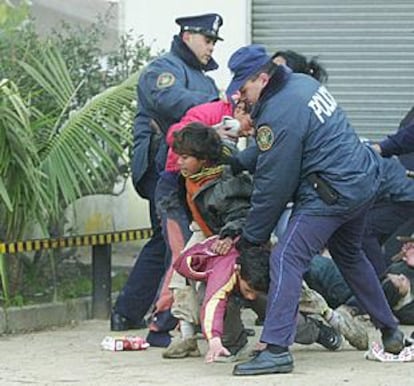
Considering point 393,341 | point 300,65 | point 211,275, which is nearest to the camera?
point 211,275

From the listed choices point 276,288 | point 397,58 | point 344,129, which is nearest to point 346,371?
point 276,288

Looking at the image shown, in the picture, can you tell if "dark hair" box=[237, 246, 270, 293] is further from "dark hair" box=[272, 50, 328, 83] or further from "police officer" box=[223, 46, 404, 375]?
A: "dark hair" box=[272, 50, 328, 83]

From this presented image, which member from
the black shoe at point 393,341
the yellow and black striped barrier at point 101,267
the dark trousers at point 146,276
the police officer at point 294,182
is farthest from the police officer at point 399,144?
the yellow and black striped barrier at point 101,267

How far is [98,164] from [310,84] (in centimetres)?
272

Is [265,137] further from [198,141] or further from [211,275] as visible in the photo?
[211,275]

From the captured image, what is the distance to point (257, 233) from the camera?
8281mm

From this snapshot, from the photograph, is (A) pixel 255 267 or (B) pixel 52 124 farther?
(B) pixel 52 124

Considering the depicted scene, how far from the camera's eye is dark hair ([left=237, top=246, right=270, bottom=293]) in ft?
27.4

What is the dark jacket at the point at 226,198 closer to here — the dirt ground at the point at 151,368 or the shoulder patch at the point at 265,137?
the shoulder patch at the point at 265,137

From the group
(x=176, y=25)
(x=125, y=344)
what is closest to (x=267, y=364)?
(x=125, y=344)

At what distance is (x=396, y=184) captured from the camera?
32.1 feet

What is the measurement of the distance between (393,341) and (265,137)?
1361 millimetres

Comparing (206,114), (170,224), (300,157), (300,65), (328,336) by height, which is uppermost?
(300,65)

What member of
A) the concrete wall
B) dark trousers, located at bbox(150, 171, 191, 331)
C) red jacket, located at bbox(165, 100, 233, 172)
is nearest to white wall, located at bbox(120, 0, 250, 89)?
the concrete wall
